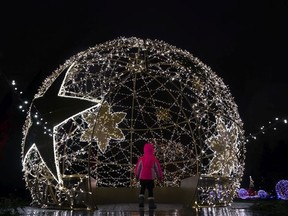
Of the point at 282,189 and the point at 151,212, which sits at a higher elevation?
the point at 282,189

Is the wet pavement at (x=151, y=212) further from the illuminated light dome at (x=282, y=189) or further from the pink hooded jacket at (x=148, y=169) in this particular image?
the illuminated light dome at (x=282, y=189)

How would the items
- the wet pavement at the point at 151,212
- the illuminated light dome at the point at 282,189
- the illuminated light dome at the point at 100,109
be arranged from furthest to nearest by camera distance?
the illuminated light dome at the point at 282,189 < the illuminated light dome at the point at 100,109 < the wet pavement at the point at 151,212

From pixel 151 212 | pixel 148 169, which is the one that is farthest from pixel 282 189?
pixel 151 212

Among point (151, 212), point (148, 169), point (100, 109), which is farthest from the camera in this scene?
point (100, 109)

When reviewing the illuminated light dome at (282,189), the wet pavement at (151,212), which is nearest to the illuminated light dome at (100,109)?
the wet pavement at (151,212)

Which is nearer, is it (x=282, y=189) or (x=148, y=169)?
(x=148, y=169)

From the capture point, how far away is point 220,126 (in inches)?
420

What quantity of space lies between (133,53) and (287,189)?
799 centimetres

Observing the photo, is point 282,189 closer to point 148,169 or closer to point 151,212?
point 148,169

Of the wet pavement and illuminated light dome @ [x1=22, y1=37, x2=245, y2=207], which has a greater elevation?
illuminated light dome @ [x1=22, y1=37, x2=245, y2=207]

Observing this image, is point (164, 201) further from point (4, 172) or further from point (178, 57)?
point (4, 172)

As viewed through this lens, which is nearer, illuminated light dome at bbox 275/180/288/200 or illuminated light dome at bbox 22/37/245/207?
illuminated light dome at bbox 22/37/245/207

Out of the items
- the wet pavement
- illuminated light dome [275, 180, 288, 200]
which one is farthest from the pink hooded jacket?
illuminated light dome [275, 180, 288, 200]

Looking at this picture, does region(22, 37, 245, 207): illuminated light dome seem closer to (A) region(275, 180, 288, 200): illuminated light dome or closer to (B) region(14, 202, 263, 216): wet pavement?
(B) region(14, 202, 263, 216): wet pavement
